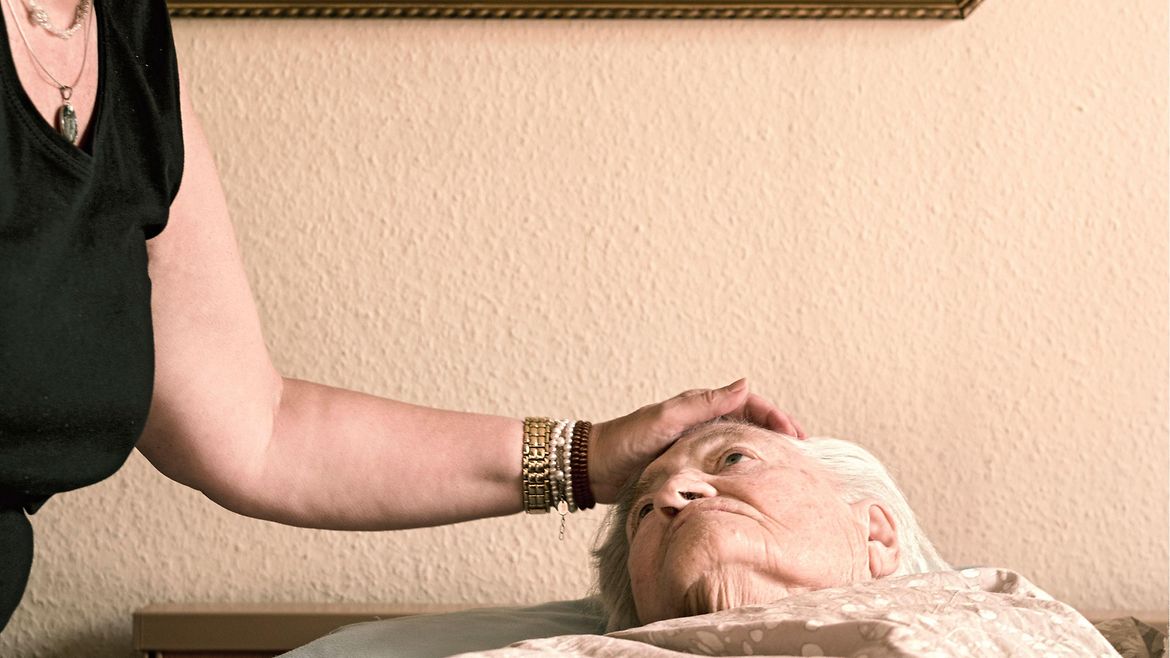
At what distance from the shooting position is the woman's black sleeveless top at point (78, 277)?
35.3 inches

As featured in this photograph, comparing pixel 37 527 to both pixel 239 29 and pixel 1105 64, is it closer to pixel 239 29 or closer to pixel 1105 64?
pixel 239 29

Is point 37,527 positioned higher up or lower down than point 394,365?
lower down

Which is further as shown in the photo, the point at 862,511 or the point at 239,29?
the point at 239,29

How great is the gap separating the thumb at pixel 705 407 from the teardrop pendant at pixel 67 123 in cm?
65

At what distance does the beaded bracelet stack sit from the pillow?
0.49ft

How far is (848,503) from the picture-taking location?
121cm

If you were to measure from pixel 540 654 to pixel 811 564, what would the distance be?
32cm

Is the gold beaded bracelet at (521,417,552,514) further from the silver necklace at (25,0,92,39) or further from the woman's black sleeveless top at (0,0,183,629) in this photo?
the silver necklace at (25,0,92,39)

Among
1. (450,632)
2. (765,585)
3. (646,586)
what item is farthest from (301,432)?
(765,585)

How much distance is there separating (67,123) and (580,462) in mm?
619

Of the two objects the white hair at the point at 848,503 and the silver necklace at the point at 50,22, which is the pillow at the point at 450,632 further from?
the silver necklace at the point at 50,22

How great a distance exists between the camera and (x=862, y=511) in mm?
1210

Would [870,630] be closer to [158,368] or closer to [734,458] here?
[734,458]

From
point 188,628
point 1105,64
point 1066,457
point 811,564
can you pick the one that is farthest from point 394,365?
point 1105,64
